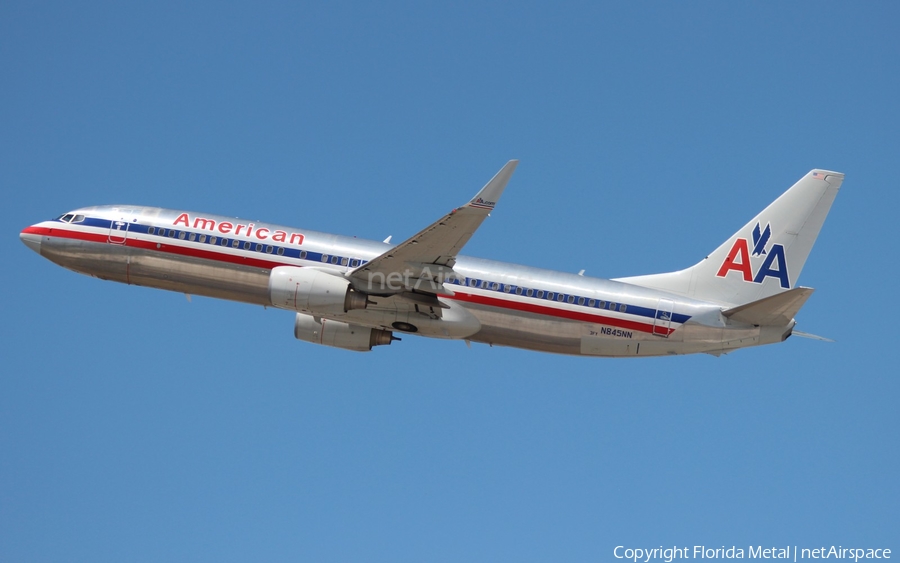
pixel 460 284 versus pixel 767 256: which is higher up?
pixel 767 256

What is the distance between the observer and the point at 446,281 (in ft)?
146

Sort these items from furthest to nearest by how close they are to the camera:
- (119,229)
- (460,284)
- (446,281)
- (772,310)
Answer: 1. (119,229)
2. (446,281)
3. (460,284)
4. (772,310)

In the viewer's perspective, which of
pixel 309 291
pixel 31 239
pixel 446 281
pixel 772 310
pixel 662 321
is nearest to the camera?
pixel 772 310

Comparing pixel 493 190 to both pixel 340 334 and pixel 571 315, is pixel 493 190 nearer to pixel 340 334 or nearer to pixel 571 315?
pixel 571 315

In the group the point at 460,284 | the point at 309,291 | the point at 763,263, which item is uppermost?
the point at 763,263

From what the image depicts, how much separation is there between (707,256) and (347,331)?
16.3 meters

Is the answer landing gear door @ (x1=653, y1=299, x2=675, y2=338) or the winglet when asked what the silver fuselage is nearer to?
landing gear door @ (x1=653, y1=299, x2=675, y2=338)

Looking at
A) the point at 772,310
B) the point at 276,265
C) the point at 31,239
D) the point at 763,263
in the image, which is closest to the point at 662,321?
the point at 772,310

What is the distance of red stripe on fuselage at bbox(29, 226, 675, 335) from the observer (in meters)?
43.5

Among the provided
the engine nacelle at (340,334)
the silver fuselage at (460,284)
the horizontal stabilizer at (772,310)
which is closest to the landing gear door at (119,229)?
the silver fuselage at (460,284)

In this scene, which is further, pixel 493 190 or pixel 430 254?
pixel 430 254

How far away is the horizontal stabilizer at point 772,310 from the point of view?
39.8 metres

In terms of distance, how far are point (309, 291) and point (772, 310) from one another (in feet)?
60.3

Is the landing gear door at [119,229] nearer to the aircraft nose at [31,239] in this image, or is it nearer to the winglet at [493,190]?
the aircraft nose at [31,239]
